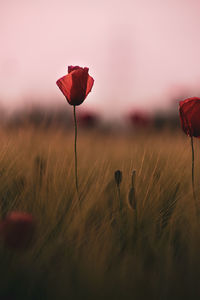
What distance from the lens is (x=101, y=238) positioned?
0.41 m

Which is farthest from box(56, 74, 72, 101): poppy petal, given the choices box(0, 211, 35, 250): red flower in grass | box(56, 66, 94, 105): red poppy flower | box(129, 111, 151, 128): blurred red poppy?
box(129, 111, 151, 128): blurred red poppy

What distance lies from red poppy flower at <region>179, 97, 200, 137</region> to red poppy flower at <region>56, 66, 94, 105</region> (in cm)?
18

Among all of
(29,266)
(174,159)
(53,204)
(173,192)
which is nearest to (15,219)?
(29,266)

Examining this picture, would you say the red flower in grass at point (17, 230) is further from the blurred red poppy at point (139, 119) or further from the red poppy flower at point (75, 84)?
the blurred red poppy at point (139, 119)

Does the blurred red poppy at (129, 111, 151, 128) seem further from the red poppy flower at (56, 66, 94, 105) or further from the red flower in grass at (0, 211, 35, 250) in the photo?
the red flower in grass at (0, 211, 35, 250)

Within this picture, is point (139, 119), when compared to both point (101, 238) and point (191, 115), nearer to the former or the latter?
point (191, 115)

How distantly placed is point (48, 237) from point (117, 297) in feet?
0.56

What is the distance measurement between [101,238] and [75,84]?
0.29 metres

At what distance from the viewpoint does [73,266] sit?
1.11 feet

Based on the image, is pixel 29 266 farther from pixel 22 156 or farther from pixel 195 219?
pixel 22 156

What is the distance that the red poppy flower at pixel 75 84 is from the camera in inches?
22.1

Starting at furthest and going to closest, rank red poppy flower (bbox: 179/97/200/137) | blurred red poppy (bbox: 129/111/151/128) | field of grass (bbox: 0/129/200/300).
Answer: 1. blurred red poppy (bbox: 129/111/151/128)
2. red poppy flower (bbox: 179/97/200/137)
3. field of grass (bbox: 0/129/200/300)

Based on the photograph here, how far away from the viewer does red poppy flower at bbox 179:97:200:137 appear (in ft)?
1.74

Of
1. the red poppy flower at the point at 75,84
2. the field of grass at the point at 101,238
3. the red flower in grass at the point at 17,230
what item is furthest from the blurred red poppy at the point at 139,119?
the red flower in grass at the point at 17,230
